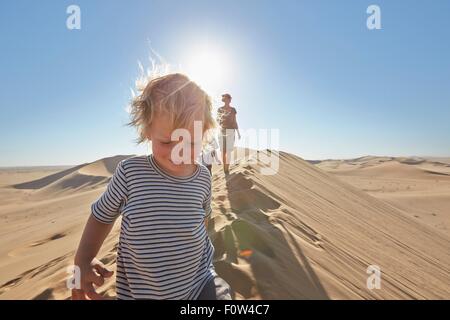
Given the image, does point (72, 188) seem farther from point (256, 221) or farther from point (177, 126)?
point (177, 126)

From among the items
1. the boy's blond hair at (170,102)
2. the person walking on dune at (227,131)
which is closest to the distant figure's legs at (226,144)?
the person walking on dune at (227,131)

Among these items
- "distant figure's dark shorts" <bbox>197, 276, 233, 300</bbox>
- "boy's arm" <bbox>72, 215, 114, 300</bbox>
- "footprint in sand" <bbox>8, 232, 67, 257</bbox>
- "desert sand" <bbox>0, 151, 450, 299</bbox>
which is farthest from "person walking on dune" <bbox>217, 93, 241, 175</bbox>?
"boy's arm" <bbox>72, 215, 114, 300</bbox>

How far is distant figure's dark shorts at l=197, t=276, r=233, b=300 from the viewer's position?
60.1 inches

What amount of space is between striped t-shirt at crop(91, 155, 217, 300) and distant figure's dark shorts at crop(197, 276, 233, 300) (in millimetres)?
25

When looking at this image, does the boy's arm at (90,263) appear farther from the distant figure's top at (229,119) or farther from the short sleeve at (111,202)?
the distant figure's top at (229,119)

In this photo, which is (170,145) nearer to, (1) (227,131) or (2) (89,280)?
(2) (89,280)

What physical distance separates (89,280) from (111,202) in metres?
0.33

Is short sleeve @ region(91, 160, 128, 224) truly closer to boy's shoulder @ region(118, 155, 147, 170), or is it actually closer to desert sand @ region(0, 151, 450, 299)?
boy's shoulder @ region(118, 155, 147, 170)

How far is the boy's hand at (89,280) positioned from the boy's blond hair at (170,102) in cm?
64

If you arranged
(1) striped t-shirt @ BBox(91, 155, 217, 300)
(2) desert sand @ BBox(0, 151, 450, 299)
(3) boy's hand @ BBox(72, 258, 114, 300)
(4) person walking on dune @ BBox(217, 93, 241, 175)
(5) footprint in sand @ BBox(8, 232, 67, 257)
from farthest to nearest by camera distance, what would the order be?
(4) person walking on dune @ BBox(217, 93, 241, 175) → (5) footprint in sand @ BBox(8, 232, 67, 257) → (2) desert sand @ BBox(0, 151, 450, 299) → (1) striped t-shirt @ BBox(91, 155, 217, 300) → (3) boy's hand @ BBox(72, 258, 114, 300)

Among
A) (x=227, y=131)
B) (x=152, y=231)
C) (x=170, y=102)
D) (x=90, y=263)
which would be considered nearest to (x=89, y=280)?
(x=90, y=263)
